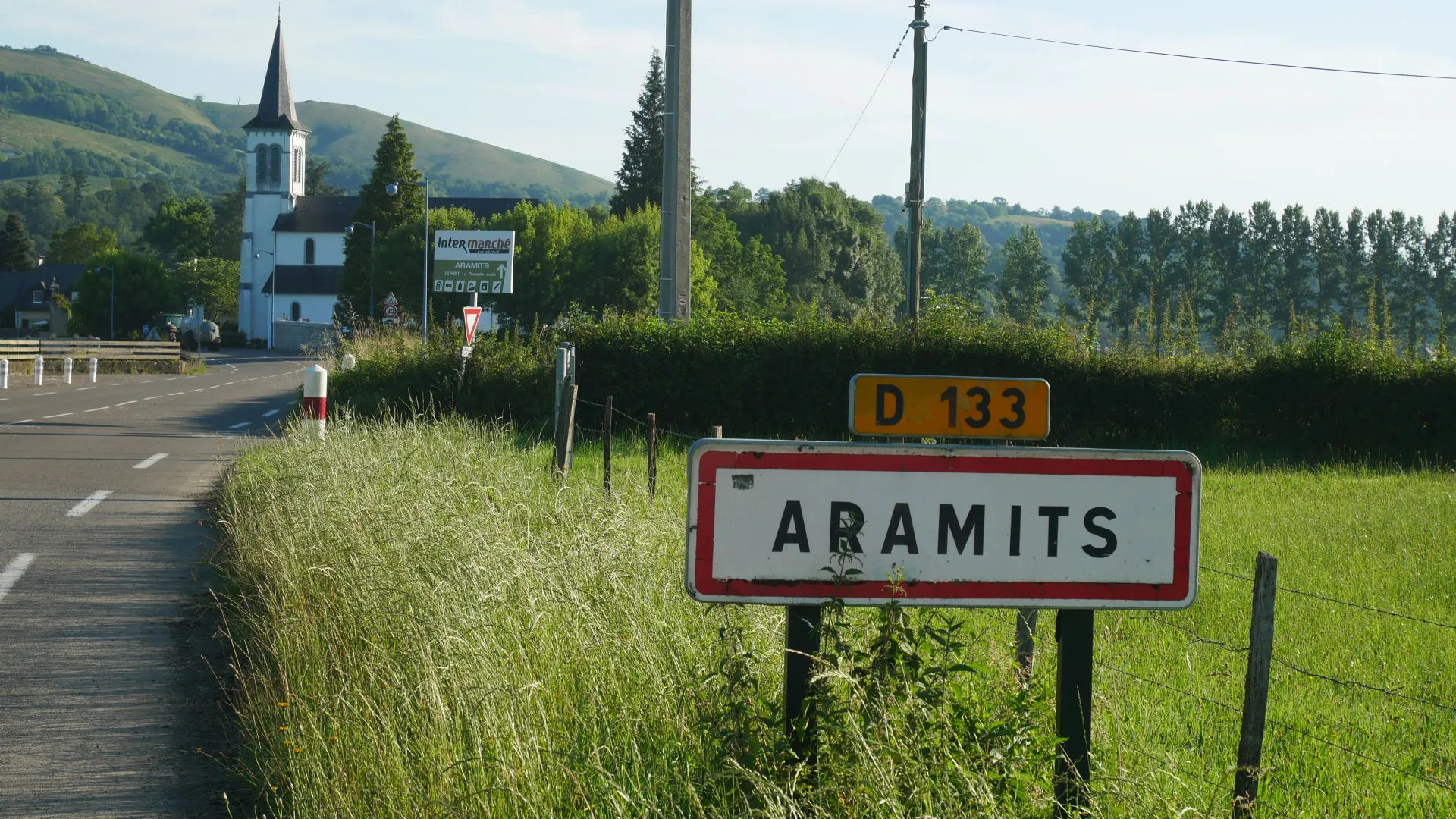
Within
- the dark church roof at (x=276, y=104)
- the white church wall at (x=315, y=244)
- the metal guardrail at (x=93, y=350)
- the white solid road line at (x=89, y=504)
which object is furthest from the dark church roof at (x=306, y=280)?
the white solid road line at (x=89, y=504)

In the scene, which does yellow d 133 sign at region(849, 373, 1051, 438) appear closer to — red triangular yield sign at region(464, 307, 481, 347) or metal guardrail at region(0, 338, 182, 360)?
red triangular yield sign at region(464, 307, 481, 347)

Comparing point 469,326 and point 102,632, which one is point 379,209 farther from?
point 102,632

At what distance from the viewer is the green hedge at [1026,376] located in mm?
21250

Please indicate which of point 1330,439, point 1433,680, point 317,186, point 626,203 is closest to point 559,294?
point 626,203

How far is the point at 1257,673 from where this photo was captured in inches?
141

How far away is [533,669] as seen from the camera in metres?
4.44

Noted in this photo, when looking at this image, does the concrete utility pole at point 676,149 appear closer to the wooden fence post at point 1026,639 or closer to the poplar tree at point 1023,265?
the wooden fence post at point 1026,639

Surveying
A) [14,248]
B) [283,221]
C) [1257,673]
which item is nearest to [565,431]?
[1257,673]

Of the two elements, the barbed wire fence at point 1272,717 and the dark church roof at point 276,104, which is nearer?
the barbed wire fence at point 1272,717

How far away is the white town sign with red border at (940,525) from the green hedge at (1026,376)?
722 inches

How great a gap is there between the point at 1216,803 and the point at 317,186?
161 m

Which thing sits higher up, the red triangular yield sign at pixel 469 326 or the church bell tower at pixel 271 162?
the church bell tower at pixel 271 162

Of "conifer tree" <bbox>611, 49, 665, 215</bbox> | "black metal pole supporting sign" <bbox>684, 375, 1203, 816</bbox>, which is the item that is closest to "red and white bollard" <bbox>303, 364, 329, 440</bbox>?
"black metal pole supporting sign" <bbox>684, 375, 1203, 816</bbox>

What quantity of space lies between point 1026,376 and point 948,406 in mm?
17529
